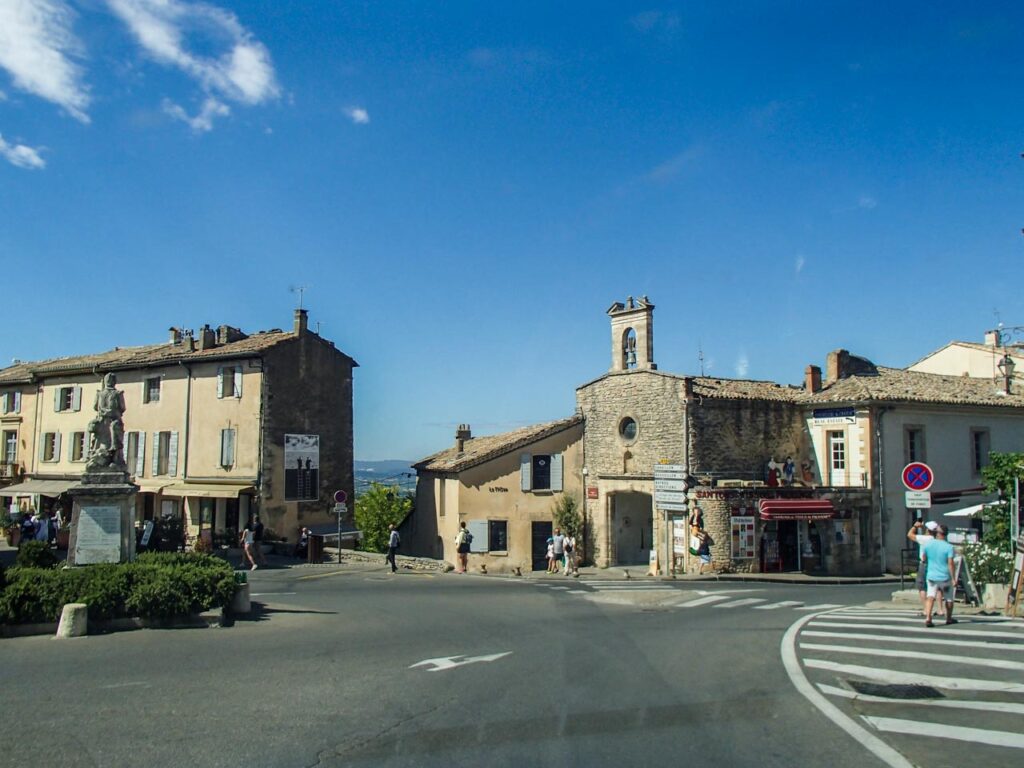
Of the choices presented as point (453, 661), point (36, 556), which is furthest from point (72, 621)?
point (453, 661)

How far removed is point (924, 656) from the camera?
10.3m

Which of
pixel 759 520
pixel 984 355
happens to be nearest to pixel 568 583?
pixel 759 520

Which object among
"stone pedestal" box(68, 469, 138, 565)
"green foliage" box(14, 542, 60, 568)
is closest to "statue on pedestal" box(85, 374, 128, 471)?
"stone pedestal" box(68, 469, 138, 565)

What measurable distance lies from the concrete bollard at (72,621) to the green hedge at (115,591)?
30 cm

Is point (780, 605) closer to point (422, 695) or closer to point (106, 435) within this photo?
point (422, 695)

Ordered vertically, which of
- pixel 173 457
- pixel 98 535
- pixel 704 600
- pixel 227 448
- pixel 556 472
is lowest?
pixel 704 600

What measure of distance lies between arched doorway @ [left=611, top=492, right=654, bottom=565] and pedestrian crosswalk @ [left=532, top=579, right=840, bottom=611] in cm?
641

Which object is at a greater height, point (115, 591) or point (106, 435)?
point (106, 435)

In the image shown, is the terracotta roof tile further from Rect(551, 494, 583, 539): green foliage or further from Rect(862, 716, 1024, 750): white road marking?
Rect(862, 716, 1024, 750): white road marking

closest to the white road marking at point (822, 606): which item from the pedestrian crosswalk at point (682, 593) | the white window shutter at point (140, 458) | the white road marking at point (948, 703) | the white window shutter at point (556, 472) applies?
the pedestrian crosswalk at point (682, 593)

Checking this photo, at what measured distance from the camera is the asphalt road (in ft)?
22.7

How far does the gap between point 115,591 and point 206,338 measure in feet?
89.2

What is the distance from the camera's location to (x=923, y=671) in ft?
31.0

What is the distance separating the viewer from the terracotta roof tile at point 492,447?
32.6 m
